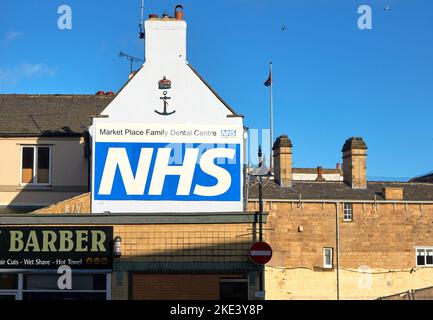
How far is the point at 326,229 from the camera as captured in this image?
49875 millimetres

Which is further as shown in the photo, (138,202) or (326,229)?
(326,229)

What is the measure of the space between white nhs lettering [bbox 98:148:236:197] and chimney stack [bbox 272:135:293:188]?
2318cm

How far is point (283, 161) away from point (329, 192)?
4.16m

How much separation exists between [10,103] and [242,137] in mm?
12122

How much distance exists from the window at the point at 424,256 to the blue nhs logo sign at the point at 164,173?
84.8 feet

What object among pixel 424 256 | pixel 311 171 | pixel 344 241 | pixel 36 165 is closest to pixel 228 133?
pixel 36 165

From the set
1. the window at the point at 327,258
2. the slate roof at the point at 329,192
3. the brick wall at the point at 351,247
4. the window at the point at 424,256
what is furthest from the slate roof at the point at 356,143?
the window at the point at 424,256

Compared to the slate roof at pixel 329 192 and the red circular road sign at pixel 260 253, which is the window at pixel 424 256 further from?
the red circular road sign at pixel 260 253

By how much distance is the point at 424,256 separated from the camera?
1996 inches

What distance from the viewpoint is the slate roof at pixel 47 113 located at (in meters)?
32.1
